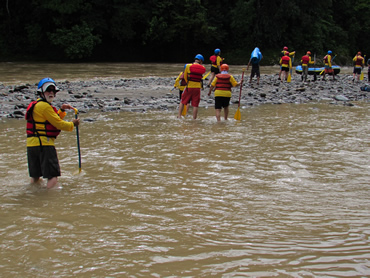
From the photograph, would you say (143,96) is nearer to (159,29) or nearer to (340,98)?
(340,98)

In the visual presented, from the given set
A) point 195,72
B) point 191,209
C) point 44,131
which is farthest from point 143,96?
point 191,209

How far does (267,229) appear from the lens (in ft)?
13.0

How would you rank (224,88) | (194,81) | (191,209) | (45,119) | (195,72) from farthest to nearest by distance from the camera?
(194,81) → (195,72) → (224,88) → (45,119) → (191,209)

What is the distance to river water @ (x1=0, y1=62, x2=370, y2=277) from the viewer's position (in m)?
3.33

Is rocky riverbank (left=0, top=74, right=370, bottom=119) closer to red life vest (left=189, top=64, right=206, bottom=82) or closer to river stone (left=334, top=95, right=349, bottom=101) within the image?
river stone (left=334, top=95, right=349, bottom=101)

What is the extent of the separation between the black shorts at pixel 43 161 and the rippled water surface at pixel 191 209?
242mm

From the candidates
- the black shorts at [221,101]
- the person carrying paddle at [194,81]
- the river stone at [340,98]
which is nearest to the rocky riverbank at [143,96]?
the river stone at [340,98]

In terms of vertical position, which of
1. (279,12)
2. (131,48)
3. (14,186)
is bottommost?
(14,186)

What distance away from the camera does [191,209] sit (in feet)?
14.8

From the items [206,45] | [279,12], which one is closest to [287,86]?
[279,12]

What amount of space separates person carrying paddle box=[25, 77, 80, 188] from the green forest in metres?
34.0

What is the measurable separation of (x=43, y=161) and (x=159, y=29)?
35.8m

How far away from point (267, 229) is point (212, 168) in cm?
237

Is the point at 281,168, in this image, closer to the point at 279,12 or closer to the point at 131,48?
the point at 279,12
